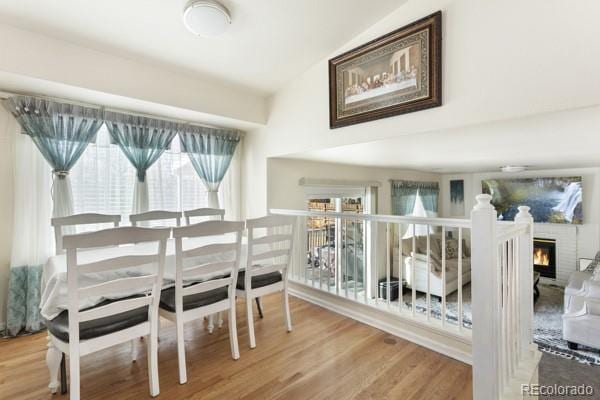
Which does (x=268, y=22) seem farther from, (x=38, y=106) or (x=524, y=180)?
(x=524, y=180)

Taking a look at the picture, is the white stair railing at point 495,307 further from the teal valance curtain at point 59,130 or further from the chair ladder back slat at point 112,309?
Answer: the teal valance curtain at point 59,130

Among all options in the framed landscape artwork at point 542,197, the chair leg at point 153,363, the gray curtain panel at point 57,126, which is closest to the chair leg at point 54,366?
the chair leg at point 153,363

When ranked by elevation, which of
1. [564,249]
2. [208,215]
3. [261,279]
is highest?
[208,215]

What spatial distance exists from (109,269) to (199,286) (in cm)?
54

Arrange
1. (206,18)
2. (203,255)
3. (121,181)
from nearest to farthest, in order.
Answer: (203,255)
(206,18)
(121,181)

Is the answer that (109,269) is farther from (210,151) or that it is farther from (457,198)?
(457,198)

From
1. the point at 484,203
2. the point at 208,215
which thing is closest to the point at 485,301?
the point at 484,203

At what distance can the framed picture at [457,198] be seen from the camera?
6.21 meters

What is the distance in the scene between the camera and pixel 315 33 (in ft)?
8.27

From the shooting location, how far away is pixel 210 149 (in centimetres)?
360

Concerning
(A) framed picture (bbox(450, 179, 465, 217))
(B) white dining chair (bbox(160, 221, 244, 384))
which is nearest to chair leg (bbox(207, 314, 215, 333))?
(B) white dining chair (bbox(160, 221, 244, 384))

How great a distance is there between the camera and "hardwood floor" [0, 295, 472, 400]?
1705mm

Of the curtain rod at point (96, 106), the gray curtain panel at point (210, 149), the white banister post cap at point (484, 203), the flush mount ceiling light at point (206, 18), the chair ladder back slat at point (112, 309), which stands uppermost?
the flush mount ceiling light at point (206, 18)

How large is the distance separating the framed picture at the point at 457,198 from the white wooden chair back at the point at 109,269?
6.23 metres
